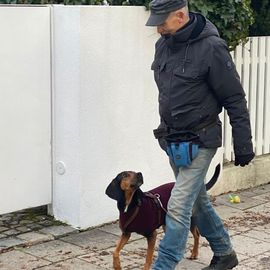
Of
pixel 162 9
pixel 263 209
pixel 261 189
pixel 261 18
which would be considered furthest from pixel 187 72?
pixel 261 18

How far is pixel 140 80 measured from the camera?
6500 mm

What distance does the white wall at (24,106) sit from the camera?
5.89 metres

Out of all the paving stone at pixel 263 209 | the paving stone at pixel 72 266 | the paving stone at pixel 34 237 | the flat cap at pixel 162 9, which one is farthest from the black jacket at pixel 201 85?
the paving stone at pixel 263 209

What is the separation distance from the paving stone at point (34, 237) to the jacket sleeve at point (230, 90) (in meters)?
2.08

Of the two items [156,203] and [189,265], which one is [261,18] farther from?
[156,203]

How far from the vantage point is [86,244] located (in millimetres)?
5883

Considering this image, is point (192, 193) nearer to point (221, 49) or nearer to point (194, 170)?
point (194, 170)

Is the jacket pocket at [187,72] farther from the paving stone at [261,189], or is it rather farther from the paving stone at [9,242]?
the paving stone at [261,189]

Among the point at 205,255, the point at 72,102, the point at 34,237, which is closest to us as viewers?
the point at 205,255

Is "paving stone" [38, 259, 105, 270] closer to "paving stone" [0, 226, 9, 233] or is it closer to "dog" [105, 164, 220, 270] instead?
"dog" [105, 164, 220, 270]

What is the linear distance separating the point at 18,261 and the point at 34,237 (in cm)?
51

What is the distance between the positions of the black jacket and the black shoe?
952 mm

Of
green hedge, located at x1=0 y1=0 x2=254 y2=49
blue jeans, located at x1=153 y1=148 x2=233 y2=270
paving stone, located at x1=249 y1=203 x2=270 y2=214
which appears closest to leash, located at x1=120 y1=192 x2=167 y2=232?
blue jeans, located at x1=153 y1=148 x2=233 y2=270

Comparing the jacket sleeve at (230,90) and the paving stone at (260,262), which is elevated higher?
the jacket sleeve at (230,90)
